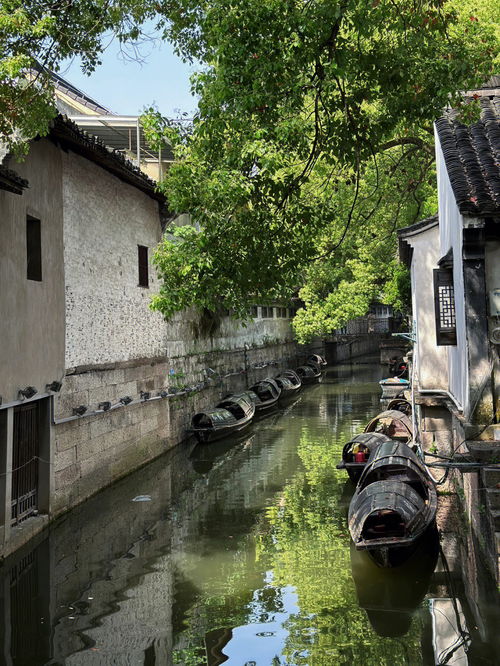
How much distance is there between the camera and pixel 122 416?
1728 cm

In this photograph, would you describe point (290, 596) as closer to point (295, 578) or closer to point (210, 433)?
point (295, 578)

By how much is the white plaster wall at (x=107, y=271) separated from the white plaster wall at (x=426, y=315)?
7107 mm

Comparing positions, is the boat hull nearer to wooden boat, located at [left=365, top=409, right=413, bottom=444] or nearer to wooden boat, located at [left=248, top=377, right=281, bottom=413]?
wooden boat, located at [left=365, top=409, right=413, bottom=444]

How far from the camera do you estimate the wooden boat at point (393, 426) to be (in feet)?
59.4

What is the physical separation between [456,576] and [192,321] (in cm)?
1542

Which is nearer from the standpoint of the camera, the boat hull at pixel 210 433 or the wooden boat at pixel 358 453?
the wooden boat at pixel 358 453

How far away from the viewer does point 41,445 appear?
13117mm

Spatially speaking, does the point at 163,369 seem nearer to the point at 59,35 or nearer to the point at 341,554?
the point at 341,554

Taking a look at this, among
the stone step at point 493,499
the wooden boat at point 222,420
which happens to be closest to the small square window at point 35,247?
the stone step at point 493,499

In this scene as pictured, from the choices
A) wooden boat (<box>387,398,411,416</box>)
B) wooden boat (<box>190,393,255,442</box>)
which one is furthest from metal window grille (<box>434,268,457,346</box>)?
wooden boat (<box>190,393,255,442</box>)

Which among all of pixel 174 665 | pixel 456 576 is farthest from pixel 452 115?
pixel 174 665

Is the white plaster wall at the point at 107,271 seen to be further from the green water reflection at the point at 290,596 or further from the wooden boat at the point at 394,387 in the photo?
the wooden boat at the point at 394,387

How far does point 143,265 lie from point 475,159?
1173 centimetres

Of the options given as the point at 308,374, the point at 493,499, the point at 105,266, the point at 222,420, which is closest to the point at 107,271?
the point at 105,266
